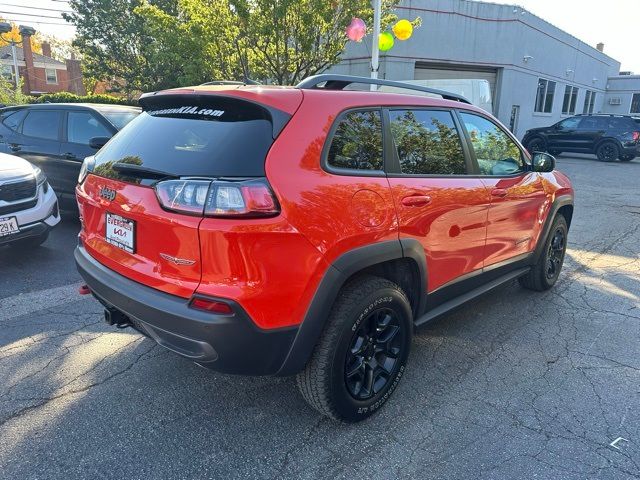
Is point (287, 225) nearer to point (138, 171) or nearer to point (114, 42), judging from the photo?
point (138, 171)

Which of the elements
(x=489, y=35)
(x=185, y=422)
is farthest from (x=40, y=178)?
(x=489, y=35)

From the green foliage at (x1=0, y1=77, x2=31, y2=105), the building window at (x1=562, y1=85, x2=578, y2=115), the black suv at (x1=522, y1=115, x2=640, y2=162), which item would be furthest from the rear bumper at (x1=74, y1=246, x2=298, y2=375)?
the building window at (x1=562, y1=85, x2=578, y2=115)

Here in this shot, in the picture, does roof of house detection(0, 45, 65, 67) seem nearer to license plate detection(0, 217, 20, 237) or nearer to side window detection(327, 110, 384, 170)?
license plate detection(0, 217, 20, 237)

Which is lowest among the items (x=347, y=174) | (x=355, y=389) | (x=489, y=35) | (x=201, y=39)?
(x=355, y=389)

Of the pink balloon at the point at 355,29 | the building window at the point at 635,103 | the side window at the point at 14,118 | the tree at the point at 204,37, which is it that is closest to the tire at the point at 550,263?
the pink balloon at the point at 355,29

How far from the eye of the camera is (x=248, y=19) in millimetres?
9789

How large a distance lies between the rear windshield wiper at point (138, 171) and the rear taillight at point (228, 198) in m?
0.17

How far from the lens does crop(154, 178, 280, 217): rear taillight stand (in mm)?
2004

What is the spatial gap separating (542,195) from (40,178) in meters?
5.17

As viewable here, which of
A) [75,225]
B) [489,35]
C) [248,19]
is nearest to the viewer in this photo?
[75,225]

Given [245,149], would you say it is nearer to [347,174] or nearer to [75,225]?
[347,174]

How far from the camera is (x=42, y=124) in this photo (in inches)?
265

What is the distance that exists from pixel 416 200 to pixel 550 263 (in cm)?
258

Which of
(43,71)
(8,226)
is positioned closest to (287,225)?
(8,226)
